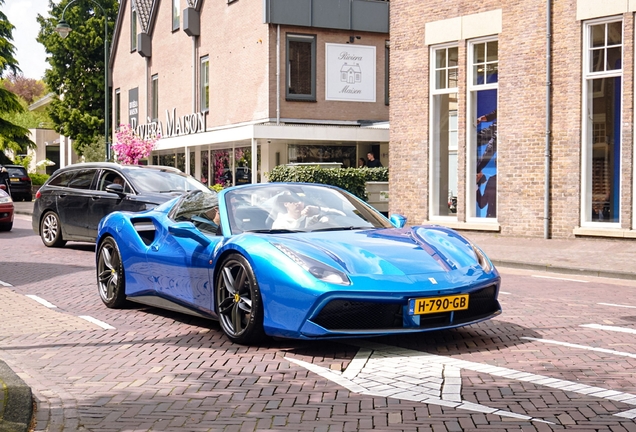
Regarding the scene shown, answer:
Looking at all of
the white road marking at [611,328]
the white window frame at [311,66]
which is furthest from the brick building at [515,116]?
the white window frame at [311,66]

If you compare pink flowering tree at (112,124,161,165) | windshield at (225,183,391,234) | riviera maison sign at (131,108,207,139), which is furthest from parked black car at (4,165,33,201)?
windshield at (225,183,391,234)

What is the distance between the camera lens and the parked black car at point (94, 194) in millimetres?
14594

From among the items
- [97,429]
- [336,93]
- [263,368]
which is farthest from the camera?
[336,93]

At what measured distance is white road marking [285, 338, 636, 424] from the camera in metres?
4.98

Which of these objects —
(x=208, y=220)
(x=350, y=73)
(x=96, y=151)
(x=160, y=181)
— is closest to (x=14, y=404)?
(x=208, y=220)

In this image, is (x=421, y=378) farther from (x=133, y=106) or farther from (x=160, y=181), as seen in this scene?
(x=133, y=106)

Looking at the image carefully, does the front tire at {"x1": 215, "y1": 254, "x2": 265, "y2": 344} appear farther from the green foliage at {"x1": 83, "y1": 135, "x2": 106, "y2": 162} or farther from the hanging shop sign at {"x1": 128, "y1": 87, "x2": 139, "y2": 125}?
the green foliage at {"x1": 83, "y1": 135, "x2": 106, "y2": 162}

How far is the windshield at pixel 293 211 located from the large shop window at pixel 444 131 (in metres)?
13.1

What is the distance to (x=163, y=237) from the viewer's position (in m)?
7.95

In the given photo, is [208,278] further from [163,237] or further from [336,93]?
[336,93]

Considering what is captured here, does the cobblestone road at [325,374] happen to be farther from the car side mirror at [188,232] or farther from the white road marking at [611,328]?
the car side mirror at [188,232]

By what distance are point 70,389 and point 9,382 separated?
0.37 metres

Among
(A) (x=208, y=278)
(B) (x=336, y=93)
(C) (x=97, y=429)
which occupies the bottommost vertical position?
(C) (x=97, y=429)

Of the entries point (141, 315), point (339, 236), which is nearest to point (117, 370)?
point (339, 236)
